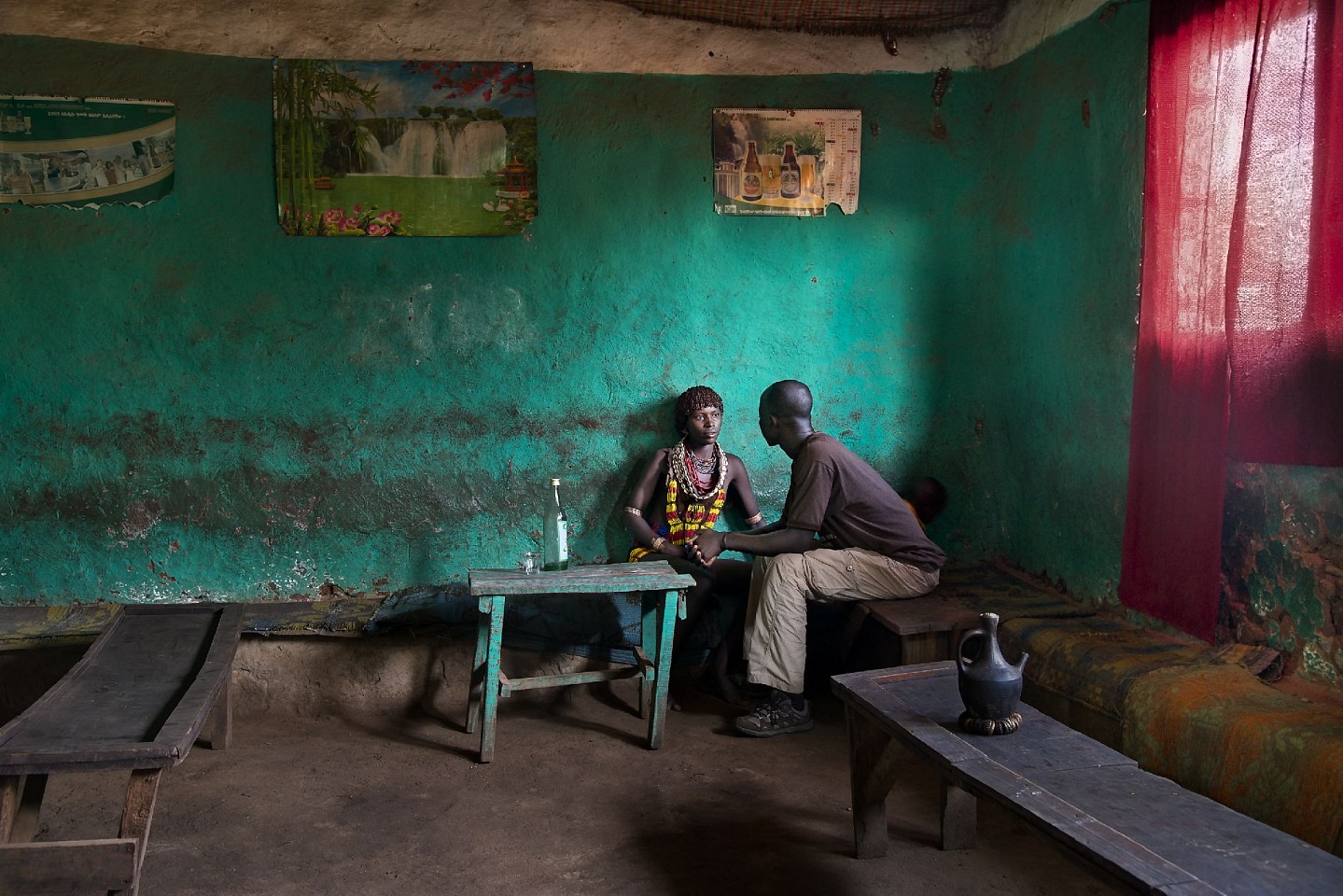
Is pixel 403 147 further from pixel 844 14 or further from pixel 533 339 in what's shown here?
pixel 844 14

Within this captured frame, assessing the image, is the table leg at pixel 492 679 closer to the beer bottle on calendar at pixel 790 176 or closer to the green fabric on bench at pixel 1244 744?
the green fabric on bench at pixel 1244 744

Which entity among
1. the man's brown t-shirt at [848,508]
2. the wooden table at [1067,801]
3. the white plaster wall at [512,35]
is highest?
the white plaster wall at [512,35]

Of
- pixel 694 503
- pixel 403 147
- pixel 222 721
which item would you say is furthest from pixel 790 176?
pixel 222 721

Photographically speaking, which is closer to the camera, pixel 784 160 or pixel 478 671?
pixel 478 671

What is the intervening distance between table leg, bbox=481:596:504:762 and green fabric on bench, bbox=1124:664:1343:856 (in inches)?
83.5

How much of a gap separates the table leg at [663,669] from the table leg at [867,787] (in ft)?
3.27

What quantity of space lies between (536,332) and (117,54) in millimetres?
2091

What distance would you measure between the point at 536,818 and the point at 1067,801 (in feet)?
5.66

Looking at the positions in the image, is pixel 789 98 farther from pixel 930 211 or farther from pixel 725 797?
pixel 725 797

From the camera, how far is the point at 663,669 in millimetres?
3566

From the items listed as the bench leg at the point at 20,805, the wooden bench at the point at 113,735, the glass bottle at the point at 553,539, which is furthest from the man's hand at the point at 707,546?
the bench leg at the point at 20,805

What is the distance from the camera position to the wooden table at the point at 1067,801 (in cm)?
162

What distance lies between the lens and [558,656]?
162 inches

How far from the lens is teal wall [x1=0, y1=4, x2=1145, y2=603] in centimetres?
399
